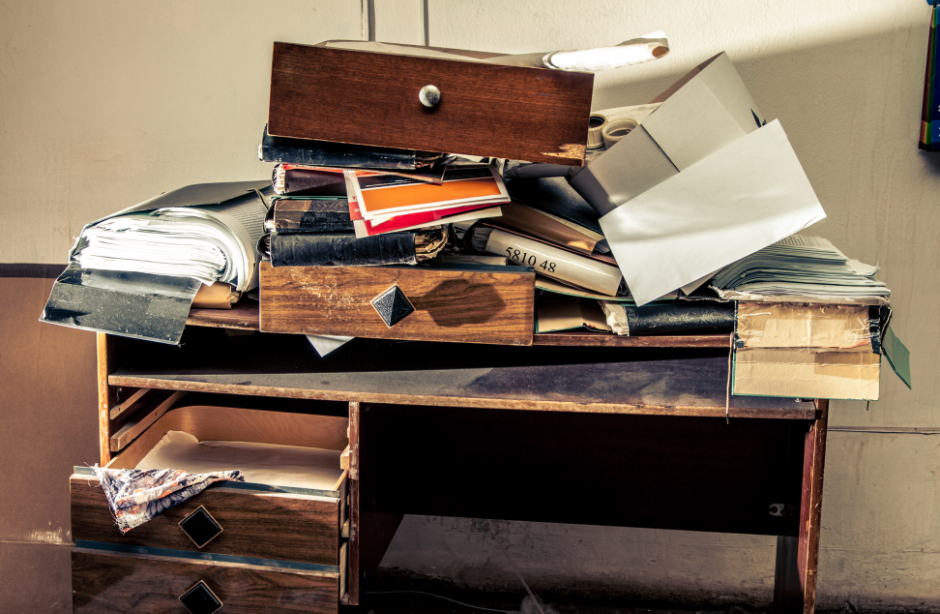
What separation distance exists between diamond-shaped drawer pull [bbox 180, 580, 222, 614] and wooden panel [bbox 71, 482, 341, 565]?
0.20 feet

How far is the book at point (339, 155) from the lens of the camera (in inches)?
33.1

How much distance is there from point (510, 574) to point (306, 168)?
3.94 feet

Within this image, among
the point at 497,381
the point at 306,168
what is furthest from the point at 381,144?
the point at 497,381

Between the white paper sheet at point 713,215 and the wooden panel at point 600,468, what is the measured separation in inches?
22.4

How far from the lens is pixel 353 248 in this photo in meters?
0.88

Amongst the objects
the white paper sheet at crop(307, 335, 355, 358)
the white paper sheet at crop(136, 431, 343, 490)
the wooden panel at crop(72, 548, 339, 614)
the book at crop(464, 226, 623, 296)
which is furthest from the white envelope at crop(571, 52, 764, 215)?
the wooden panel at crop(72, 548, 339, 614)

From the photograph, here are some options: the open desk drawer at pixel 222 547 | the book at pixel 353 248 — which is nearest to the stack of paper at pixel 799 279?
the book at pixel 353 248

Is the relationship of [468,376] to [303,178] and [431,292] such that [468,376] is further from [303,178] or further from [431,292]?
[303,178]

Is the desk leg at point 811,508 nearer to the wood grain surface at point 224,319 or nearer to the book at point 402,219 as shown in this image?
the book at point 402,219

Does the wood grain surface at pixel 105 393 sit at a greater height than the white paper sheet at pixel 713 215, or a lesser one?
lesser

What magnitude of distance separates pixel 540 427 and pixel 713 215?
0.67 m

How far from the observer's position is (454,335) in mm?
912

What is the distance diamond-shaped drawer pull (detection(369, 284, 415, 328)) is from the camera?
2.95 feet

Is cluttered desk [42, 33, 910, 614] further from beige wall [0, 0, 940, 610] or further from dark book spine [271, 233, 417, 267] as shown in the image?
beige wall [0, 0, 940, 610]
